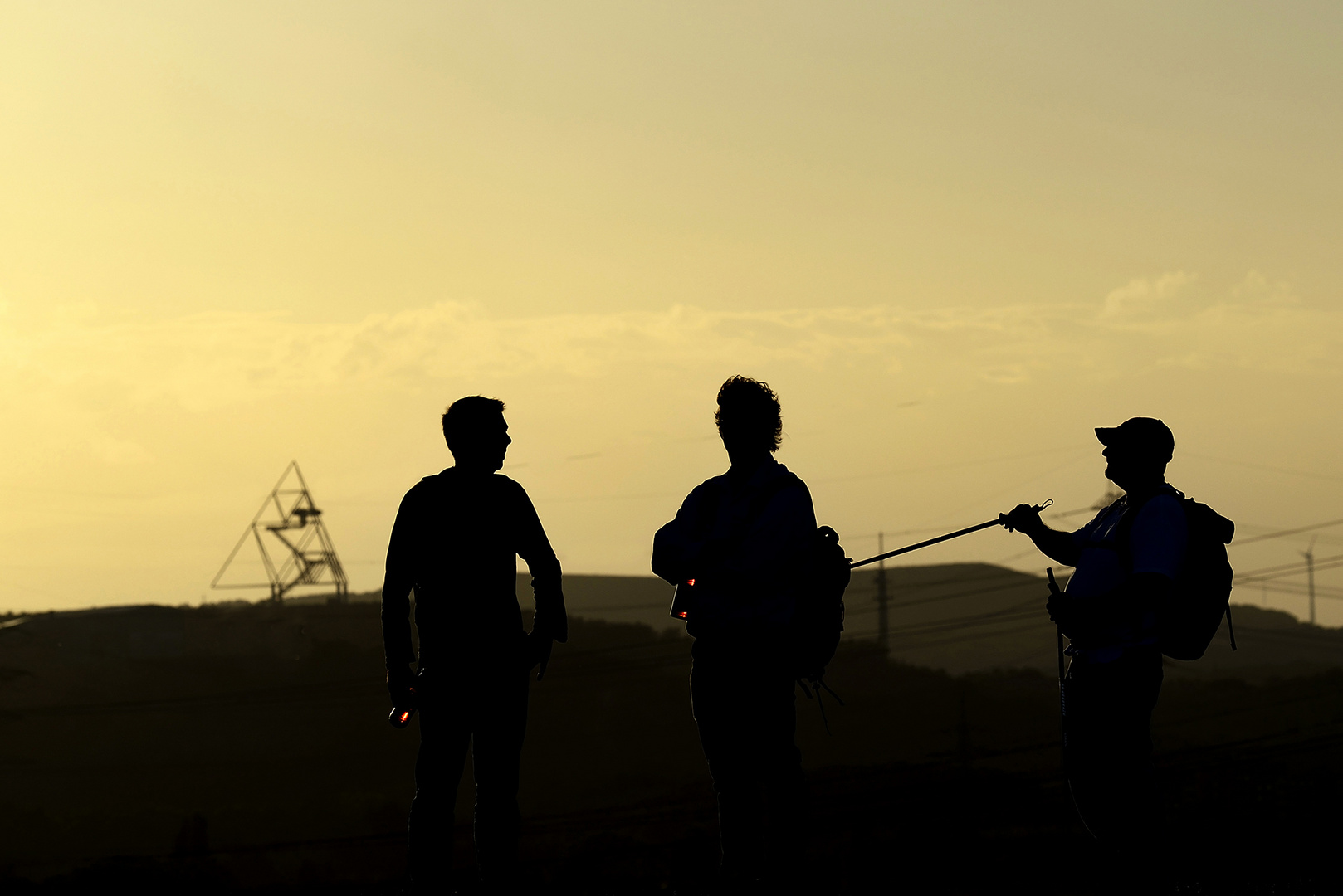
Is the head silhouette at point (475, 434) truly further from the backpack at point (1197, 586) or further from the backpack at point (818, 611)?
the backpack at point (1197, 586)

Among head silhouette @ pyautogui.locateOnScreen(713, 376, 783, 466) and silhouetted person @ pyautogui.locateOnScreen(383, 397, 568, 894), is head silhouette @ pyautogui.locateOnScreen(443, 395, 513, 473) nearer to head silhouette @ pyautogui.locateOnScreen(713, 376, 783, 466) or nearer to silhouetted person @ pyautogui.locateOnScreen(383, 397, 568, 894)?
silhouetted person @ pyautogui.locateOnScreen(383, 397, 568, 894)

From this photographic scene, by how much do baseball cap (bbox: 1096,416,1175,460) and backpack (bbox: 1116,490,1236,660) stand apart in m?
0.20

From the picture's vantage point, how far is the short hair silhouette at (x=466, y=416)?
6504 mm

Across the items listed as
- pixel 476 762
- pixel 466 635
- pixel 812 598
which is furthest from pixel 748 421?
pixel 476 762

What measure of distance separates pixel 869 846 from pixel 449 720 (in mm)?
80019

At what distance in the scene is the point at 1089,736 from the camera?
19.6ft

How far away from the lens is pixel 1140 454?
596cm

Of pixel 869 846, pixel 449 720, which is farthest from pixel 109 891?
pixel 869 846

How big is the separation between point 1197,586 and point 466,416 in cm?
326

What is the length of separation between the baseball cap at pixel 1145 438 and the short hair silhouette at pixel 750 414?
1476mm

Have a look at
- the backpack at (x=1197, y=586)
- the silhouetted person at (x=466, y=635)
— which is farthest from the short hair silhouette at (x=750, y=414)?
the backpack at (x=1197, y=586)

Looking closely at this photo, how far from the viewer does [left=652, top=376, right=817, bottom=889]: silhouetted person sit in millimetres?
6160

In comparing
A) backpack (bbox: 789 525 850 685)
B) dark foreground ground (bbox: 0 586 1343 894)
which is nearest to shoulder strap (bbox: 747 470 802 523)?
backpack (bbox: 789 525 850 685)

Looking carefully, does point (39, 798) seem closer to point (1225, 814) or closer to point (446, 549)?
point (1225, 814)
